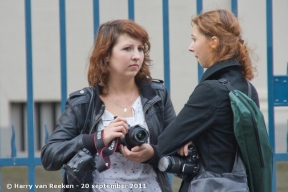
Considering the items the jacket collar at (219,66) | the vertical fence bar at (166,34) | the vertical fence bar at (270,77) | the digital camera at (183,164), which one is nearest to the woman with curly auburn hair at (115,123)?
the digital camera at (183,164)

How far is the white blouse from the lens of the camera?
2.81 meters

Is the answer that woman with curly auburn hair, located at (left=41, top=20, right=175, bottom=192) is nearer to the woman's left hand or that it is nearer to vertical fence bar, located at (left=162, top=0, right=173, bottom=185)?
the woman's left hand

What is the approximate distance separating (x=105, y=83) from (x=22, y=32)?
2.89 meters

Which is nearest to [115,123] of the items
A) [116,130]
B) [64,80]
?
[116,130]

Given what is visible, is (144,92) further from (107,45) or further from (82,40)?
(82,40)

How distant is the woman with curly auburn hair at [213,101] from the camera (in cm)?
256

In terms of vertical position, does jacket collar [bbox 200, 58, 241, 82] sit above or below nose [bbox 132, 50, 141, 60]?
below

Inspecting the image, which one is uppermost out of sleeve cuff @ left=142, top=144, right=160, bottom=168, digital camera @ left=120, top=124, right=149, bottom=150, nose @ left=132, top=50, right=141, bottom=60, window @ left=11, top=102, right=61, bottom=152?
nose @ left=132, top=50, right=141, bottom=60

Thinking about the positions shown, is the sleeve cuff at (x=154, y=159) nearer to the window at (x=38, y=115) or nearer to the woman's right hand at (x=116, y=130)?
the woman's right hand at (x=116, y=130)

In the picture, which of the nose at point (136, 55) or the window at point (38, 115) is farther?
the window at point (38, 115)

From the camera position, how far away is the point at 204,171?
8.55 feet

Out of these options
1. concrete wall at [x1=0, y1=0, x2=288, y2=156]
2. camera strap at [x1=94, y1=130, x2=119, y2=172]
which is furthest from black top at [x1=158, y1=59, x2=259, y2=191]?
concrete wall at [x1=0, y1=0, x2=288, y2=156]

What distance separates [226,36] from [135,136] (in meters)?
0.57

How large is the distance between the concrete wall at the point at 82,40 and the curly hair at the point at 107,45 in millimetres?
2490
